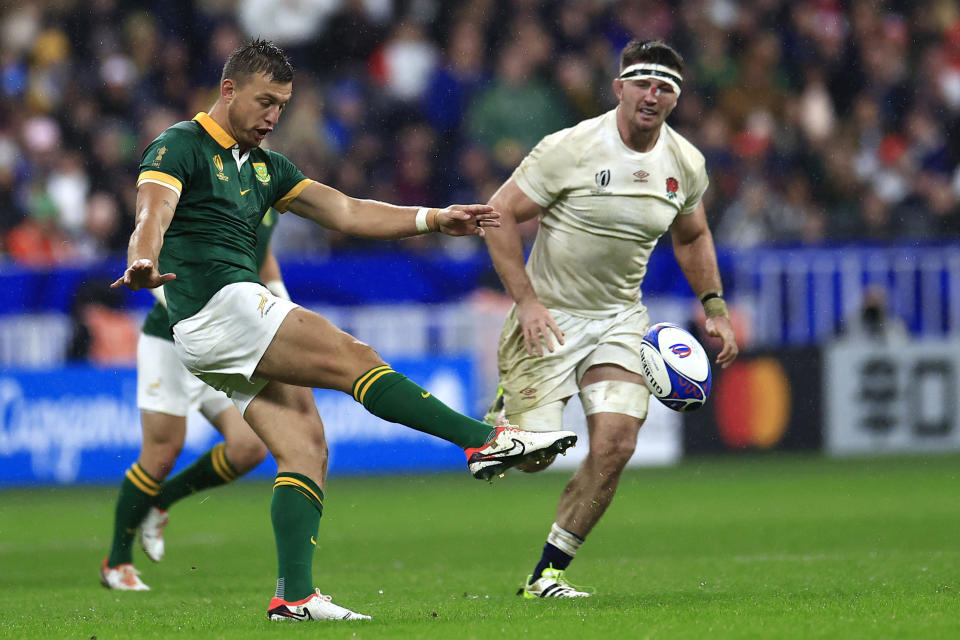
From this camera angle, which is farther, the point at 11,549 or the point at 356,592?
the point at 11,549

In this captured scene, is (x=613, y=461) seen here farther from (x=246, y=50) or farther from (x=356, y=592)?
(x=246, y=50)

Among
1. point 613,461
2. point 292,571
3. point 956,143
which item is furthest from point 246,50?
point 956,143

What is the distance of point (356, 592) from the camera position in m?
7.71

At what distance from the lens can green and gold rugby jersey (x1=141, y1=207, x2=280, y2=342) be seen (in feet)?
27.9

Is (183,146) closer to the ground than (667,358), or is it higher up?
higher up

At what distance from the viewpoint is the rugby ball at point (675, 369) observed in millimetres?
7246

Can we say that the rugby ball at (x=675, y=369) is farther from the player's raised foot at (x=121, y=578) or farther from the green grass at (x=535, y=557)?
the player's raised foot at (x=121, y=578)

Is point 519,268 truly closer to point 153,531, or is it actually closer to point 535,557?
point 535,557

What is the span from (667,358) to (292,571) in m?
2.18

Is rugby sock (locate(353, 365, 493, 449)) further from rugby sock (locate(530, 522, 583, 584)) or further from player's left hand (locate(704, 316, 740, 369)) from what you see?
player's left hand (locate(704, 316, 740, 369))

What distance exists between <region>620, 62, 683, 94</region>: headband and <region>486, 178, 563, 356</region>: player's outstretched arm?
31.0 inches

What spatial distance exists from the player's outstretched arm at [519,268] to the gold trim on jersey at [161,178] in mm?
1783

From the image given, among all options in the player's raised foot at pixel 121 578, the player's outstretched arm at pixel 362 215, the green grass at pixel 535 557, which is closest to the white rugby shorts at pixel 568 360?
the green grass at pixel 535 557

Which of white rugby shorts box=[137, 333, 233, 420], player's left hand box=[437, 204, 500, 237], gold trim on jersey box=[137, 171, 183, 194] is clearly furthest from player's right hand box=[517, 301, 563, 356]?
white rugby shorts box=[137, 333, 233, 420]
